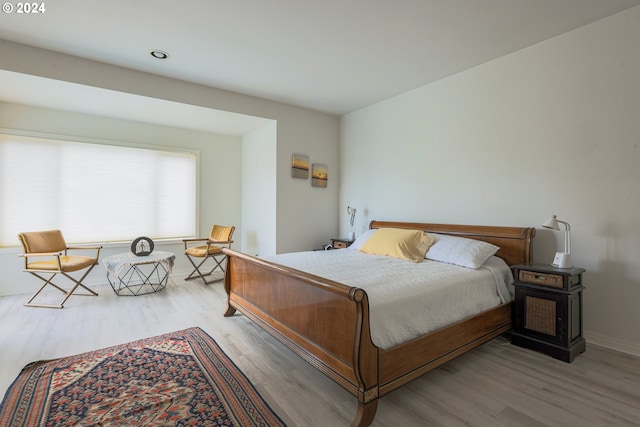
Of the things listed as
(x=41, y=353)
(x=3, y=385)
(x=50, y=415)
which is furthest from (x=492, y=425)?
(x=41, y=353)

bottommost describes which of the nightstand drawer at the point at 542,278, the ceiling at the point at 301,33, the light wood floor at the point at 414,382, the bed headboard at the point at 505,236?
the light wood floor at the point at 414,382

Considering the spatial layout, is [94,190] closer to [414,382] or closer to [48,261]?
[48,261]

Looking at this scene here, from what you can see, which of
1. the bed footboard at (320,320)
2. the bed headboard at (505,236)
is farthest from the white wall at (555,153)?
the bed footboard at (320,320)

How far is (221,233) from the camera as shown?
16.6 feet

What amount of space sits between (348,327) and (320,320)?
294mm

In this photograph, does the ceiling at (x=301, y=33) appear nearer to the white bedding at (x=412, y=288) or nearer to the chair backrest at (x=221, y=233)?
the white bedding at (x=412, y=288)

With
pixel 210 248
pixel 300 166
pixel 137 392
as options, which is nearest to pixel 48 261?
pixel 210 248

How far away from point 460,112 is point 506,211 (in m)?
1.25

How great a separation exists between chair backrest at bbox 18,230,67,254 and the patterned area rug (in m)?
1.92

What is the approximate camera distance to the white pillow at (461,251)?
2789mm

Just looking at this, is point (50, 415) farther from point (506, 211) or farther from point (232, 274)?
point (506, 211)

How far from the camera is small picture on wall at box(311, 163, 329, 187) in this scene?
5.01 metres

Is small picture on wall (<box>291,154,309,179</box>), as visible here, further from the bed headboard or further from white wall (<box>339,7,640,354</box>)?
the bed headboard

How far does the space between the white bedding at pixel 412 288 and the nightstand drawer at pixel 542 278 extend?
19 cm
